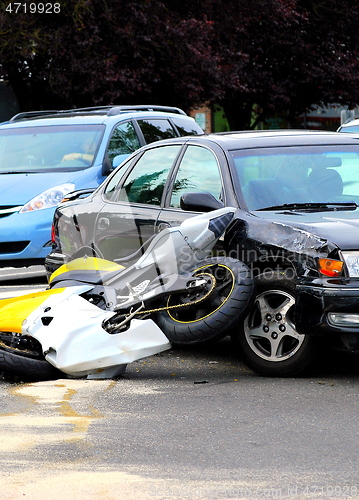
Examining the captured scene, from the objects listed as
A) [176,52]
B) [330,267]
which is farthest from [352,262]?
[176,52]

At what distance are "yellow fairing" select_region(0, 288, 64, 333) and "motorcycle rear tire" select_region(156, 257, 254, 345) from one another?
0.89 meters

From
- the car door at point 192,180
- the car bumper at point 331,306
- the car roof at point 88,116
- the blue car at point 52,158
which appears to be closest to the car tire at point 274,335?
the car bumper at point 331,306

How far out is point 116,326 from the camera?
241 inches

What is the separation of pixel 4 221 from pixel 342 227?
5.68 metres

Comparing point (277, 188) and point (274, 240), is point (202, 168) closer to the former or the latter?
point (277, 188)

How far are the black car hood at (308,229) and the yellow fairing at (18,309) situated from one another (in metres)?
1.57

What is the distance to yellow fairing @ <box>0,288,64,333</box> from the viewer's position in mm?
6430

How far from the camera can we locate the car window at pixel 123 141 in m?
11.7

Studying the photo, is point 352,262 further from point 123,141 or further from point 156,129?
point 156,129

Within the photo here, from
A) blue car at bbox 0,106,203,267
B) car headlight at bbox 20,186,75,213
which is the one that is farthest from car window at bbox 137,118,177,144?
car headlight at bbox 20,186,75,213

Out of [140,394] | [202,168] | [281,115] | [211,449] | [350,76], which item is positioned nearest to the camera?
[211,449]

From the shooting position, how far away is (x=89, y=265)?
23.8 feet

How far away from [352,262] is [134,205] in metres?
2.38

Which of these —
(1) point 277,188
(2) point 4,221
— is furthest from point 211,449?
(2) point 4,221
